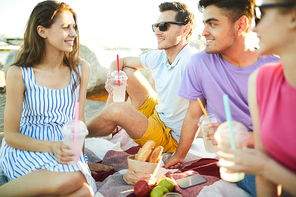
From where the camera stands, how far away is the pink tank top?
1371 millimetres

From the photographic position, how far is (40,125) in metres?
2.39

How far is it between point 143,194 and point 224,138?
1.06m

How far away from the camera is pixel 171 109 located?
315cm

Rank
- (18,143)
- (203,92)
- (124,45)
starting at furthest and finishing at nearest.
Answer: (124,45), (203,92), (18,143)

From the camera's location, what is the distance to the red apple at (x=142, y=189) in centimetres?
223

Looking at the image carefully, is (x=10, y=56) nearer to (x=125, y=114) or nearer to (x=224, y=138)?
(x=125, y=114)

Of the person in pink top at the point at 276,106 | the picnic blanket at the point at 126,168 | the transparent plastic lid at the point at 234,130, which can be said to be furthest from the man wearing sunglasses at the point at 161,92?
the person in pink top at the point at 276,106

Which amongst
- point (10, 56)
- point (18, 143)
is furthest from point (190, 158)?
point (10, 56)

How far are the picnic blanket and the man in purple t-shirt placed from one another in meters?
0.62

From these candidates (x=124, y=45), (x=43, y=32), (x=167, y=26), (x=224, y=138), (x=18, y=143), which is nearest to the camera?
(x=224, y=138)

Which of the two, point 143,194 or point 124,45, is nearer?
point 143,194

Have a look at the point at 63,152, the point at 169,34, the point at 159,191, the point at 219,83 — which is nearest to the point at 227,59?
the point at 219,83

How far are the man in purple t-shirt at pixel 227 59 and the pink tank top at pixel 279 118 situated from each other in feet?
2.93

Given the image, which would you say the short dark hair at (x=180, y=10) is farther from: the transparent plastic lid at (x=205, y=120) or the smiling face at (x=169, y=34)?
the transparent plastic lid at (x=205, y=120)
